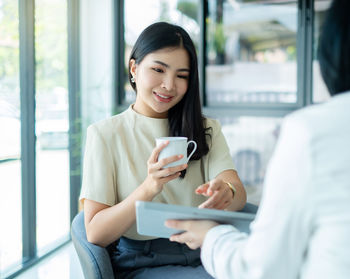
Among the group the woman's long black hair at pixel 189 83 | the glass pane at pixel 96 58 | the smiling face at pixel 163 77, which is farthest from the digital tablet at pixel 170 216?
the glass pane at pixel 96 58

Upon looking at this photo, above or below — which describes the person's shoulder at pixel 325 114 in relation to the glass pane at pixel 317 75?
below

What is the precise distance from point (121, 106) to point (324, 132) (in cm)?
315

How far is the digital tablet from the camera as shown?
0.82 metres

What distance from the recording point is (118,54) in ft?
12.1

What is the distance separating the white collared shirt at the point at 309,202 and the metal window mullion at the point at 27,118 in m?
2.22

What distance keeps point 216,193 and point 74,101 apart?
7.96ft

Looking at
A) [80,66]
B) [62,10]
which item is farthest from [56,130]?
[62,10]

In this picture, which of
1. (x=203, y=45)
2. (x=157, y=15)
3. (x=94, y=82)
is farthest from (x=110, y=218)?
(x=157, y=15)

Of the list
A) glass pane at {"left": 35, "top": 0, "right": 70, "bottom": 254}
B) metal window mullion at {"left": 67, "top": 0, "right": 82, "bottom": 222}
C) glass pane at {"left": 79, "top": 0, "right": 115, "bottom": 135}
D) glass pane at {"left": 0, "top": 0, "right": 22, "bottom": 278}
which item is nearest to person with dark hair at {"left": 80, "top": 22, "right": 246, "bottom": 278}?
glass pane at {"left": 0, "top": 0, "right": 22, "bottom": 278}

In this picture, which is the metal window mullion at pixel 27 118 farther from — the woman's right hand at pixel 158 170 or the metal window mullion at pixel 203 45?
the woman's right hand at pixel 158 170

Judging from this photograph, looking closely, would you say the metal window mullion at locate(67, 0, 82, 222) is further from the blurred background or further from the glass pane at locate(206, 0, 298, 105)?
the glass pane at locate(206, 0, 298, 105)

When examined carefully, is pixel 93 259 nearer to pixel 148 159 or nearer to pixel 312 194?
pixel 148 159

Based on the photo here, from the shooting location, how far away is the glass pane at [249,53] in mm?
3594

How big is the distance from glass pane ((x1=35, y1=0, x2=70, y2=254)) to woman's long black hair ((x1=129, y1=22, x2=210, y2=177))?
5.05 feet
